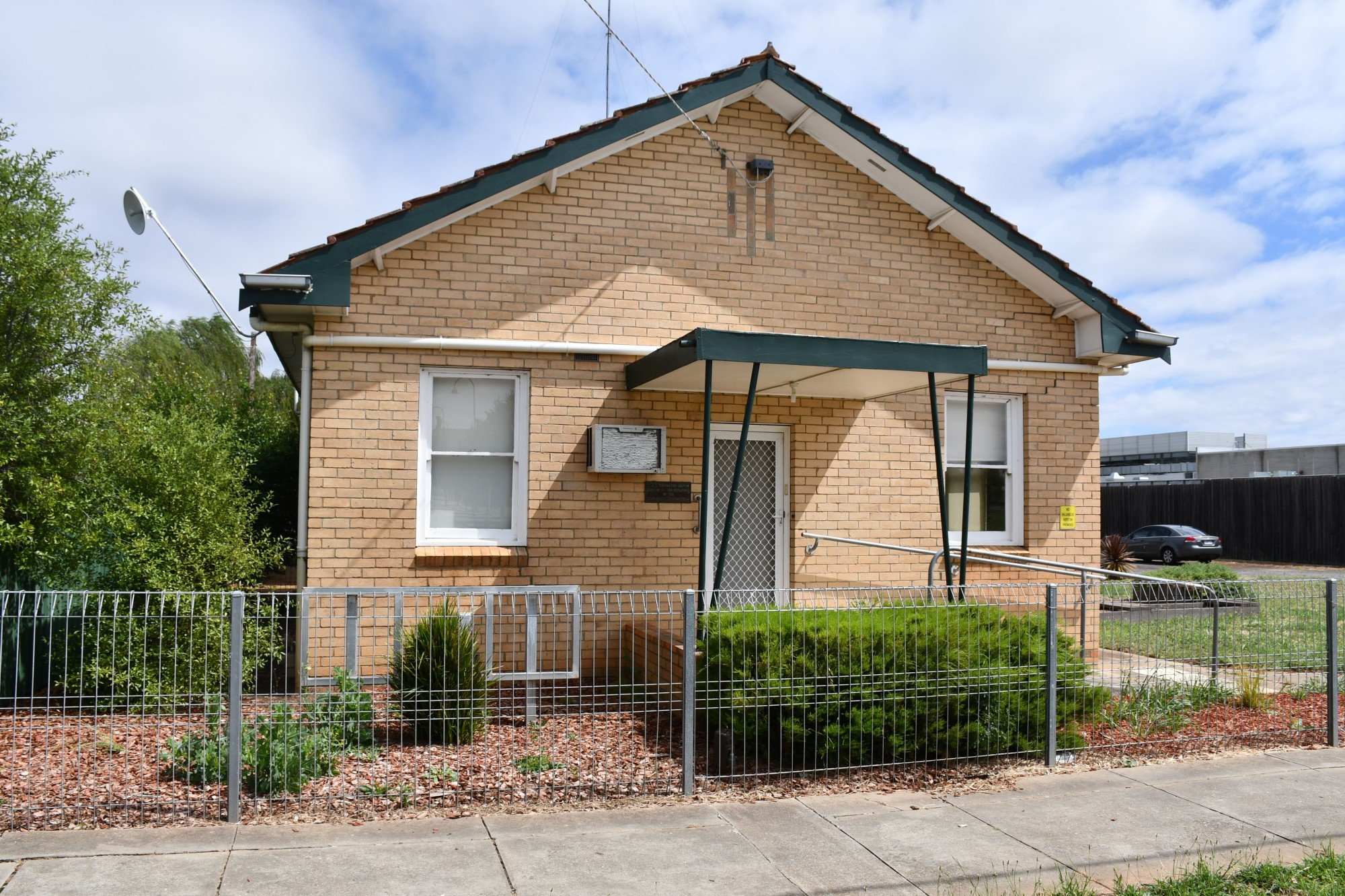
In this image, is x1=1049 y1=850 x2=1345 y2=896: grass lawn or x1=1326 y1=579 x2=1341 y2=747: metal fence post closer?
x1=1049 y1=850 x2=1345 y2=896: grass lawn

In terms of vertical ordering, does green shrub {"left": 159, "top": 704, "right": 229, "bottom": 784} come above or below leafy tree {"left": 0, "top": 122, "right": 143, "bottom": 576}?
below

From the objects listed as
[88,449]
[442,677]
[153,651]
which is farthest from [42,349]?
[442,677]

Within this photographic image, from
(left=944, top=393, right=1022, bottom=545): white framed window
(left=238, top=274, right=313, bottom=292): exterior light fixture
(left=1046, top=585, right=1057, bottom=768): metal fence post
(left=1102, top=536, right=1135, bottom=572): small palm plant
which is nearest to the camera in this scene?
(left=1046, top=585, right=1057, bottom=768): metal fence post

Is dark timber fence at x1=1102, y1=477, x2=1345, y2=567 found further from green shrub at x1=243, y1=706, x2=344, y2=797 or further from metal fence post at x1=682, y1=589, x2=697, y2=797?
green shrub at x1=243, y1=706, x2=344, y2=797

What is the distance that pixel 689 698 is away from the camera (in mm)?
6199

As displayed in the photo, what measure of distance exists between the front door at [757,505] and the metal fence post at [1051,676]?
3427mm

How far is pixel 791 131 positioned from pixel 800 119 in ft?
0.55

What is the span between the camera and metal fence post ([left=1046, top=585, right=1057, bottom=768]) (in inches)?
270

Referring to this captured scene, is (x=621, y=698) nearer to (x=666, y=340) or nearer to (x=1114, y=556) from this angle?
(x=666, y=340)

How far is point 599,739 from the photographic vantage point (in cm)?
702

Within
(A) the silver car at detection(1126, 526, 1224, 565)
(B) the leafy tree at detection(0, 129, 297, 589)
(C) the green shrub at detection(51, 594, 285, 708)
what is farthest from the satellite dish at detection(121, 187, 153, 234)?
(A) the silver car at detection(1126, 526, 1224, 565)

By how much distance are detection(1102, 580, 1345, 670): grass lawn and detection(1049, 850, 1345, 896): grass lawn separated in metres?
2.65

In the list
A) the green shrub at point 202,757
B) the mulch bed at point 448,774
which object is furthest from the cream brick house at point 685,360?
the green shrub at point 202,757

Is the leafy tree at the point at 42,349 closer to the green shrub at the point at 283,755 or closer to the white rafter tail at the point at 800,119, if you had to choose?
the green shrub at the point at 283,755
